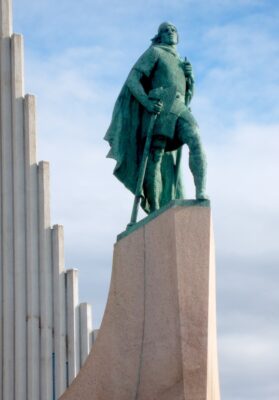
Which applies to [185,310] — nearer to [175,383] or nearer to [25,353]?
[175,383]

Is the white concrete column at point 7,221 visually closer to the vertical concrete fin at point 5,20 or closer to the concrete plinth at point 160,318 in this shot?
the vertical concrete fin at point 5,20

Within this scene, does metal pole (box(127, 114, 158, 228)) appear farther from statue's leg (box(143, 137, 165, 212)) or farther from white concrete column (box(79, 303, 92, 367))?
white concrete column (box(79, 303, 92, 367))

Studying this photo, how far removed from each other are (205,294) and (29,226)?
26.8ft

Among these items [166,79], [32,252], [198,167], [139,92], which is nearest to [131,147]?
[139,92]

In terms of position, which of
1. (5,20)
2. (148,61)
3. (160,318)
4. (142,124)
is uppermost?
(5,20)

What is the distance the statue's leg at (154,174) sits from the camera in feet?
56.3

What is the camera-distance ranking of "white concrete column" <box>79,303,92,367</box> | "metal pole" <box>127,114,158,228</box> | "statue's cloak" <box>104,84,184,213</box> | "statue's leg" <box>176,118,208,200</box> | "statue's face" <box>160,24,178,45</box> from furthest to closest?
"white concrete column" <box>79,303,92,367</box>, "statue's face" <box>160,24,178,45</box>, "statue's cloak" <box>104,84,184,213</box>, "metal pole" <box>127,114,158,228</box>, "statue's leg" <box>176,118,208,200</box>

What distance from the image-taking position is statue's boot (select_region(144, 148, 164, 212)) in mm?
17156

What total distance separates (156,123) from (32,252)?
699cm

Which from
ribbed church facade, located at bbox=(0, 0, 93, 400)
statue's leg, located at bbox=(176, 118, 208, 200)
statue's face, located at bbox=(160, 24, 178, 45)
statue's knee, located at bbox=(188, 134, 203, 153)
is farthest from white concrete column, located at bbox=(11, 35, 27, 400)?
statue's knee, located at bbox=(188, 134, 203, 153)

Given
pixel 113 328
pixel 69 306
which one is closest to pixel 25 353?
pixel 69 306

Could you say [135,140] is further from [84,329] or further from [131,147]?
[84,329]

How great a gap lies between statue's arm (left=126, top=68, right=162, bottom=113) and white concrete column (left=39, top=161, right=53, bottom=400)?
6.60 meters

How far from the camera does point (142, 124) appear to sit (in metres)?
17.4
